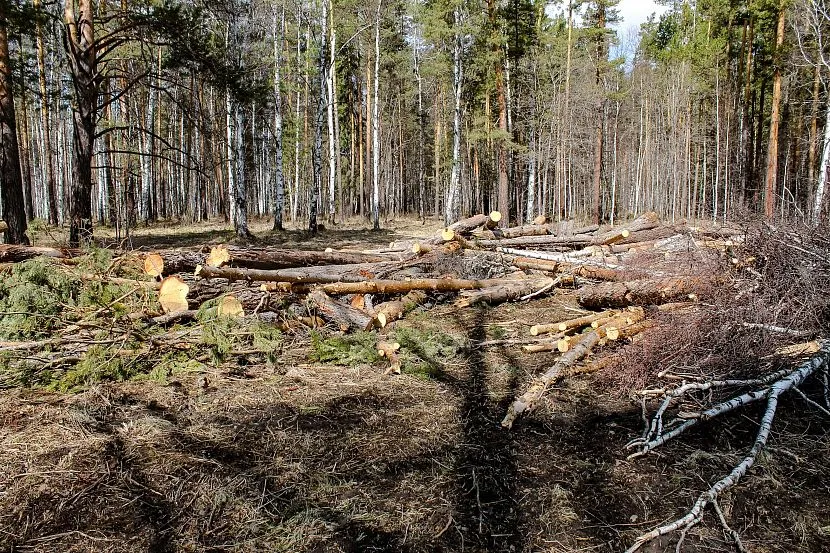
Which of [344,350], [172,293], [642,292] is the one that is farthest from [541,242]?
[172,293]

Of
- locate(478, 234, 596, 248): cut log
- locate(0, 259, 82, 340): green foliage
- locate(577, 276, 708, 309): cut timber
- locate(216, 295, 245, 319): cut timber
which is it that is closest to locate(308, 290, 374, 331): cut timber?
Result: locate(216, 295, 245, 319): cut timber

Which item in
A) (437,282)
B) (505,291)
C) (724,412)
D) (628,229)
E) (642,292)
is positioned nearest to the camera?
(724,412)

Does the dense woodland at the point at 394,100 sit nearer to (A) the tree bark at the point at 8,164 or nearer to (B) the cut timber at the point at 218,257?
(A) the tree bark at the point at 8,164

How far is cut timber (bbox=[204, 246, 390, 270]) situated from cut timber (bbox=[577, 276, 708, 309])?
3.43 m

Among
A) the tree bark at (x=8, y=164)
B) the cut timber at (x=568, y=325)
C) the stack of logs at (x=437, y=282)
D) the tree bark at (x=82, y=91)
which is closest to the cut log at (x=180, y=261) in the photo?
the stack of logs at (x=437, y=282)

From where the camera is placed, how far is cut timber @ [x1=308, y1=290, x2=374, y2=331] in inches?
248

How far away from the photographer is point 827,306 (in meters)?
4.53

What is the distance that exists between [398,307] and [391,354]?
173 centimetres

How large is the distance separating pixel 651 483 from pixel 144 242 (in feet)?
54.4

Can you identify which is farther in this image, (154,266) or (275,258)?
(275,258)

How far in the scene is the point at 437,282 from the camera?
300 inches

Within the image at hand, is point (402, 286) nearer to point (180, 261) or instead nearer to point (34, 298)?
point (180, 261)

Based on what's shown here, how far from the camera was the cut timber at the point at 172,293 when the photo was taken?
225 inches

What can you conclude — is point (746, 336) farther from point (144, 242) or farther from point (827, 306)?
point (144, 242)
